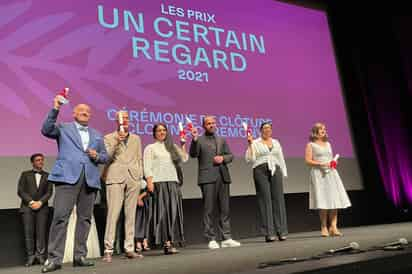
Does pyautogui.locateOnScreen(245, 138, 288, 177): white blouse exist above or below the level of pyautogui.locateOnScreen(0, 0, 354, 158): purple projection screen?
below

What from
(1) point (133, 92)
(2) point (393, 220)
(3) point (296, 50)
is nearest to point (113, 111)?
(1) point (133, 92)

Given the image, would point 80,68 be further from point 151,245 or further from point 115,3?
point 151,245

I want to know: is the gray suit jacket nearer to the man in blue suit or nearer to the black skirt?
the black skirt

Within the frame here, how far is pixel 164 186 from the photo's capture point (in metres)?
3.84

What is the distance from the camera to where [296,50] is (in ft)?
19.9

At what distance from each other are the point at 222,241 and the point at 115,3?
2.57m

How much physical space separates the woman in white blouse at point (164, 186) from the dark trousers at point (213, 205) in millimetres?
256

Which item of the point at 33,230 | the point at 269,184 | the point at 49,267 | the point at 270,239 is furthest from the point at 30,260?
the point at 269,184

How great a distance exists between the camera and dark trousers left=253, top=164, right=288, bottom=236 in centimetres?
434

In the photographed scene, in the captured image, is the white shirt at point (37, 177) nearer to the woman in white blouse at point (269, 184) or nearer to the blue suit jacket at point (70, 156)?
the blue suit jacket at point (70, 156)

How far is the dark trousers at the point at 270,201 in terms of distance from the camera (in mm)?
4340

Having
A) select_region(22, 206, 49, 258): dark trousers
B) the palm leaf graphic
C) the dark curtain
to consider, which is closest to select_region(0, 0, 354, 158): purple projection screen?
the palm leaf graphic

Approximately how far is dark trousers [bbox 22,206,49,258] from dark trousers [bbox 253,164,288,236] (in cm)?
189

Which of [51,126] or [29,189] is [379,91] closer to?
[29,189]
